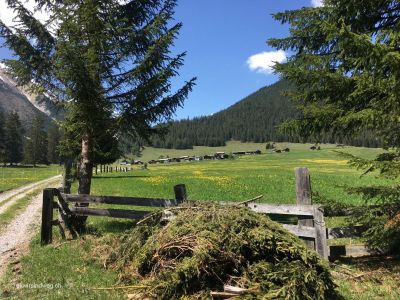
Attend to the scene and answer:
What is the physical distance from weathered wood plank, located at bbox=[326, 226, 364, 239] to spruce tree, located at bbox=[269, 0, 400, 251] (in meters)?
0.30

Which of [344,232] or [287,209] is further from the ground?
[287,209]

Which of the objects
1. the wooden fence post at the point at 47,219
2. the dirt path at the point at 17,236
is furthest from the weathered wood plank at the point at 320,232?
the wooden fence post at the point at 47,219

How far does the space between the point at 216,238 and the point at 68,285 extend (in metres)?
2.87

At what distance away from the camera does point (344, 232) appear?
27.3 feet

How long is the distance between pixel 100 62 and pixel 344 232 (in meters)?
7.94

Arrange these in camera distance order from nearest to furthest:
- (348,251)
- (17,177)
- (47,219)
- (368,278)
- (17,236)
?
(368,278) < (348,251) < (47,219) < (17,236) < (17,177)

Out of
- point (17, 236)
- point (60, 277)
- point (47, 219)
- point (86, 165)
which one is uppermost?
point (86, 165)

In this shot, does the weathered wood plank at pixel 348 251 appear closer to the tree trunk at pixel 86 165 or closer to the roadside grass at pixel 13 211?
the tree trunk at pixel 86 165

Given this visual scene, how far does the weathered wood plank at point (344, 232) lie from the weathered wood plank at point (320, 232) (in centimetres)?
26

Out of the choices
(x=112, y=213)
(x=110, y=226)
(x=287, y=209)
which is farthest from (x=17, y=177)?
(x=287, y=209)

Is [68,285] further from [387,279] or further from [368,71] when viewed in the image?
[368,71]

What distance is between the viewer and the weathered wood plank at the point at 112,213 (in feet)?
32.6

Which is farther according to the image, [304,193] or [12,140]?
[12,140]

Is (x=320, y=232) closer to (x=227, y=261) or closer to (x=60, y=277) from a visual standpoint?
(x=227, y=261)
